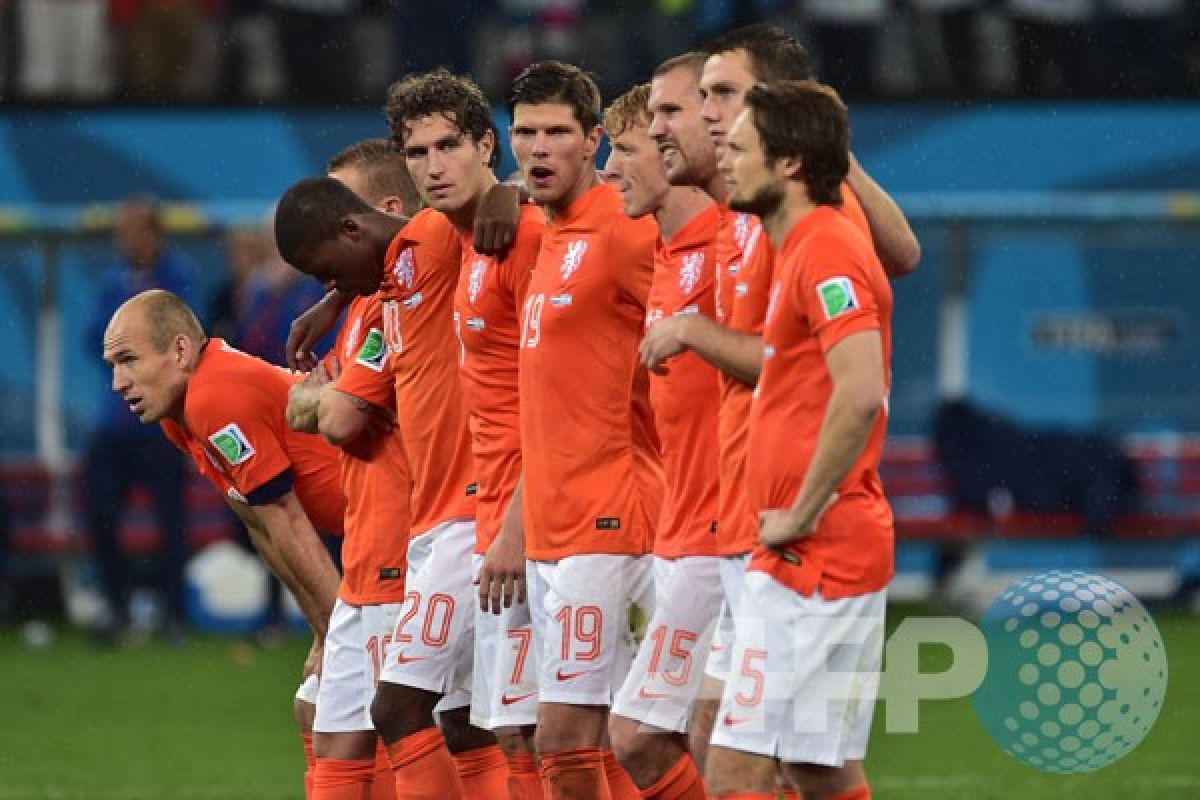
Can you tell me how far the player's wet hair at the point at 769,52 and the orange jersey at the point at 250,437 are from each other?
216 centimetres

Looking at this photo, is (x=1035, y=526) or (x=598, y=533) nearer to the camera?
(x=598, y=533)

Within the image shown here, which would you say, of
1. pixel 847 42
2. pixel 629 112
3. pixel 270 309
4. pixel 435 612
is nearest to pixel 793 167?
pixel 629 112

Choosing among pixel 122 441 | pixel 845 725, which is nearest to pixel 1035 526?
pixel 122 441

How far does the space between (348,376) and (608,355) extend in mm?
1002

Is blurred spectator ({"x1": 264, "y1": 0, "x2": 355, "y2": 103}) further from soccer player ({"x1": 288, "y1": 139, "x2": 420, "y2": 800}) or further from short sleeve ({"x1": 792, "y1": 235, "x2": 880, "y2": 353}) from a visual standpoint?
short sleeve ({"x1": 792, "y1": 235, "x2": 880, "y2": 353})

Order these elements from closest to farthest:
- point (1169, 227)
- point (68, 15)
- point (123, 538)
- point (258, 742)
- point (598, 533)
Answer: point (598, 533) < point (258, 742) < point (123, 538) < point (1169, 227) < point (68, 15)

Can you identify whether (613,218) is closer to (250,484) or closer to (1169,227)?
(250,484)

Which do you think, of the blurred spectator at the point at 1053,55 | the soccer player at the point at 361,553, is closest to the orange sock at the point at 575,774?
the soccer player at the point at 361,553

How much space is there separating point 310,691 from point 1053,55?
12.7 meters

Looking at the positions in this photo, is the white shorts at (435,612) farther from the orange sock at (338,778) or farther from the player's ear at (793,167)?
the player's ear at (793,167)

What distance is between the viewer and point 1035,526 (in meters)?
15.8

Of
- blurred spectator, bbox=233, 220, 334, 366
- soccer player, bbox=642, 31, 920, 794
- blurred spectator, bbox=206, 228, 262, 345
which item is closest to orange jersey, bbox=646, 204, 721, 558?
soccer player, bbox=642, 31, 920, 794

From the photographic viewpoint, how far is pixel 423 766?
7219 mm

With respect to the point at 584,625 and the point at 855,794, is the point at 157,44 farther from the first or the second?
the point at 855,794
